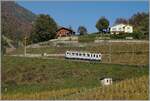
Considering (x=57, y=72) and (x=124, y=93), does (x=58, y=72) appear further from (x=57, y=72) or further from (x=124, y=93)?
(x=124, y=93)

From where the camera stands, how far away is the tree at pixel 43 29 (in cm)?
7689

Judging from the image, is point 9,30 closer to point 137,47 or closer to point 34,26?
point 34,26

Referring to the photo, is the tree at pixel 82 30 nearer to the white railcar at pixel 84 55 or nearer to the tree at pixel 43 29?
the tree at pixel 43 29

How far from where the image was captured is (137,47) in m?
60.4

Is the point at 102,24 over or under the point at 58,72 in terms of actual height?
over

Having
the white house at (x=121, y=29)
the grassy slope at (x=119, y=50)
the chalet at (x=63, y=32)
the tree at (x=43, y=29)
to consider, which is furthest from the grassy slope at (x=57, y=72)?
the chalet at (x=63, y=32)

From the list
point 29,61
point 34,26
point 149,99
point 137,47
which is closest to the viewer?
point 149,99

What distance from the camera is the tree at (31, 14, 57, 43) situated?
7689 cm

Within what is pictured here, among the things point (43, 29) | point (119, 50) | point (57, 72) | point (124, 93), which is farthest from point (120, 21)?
point (124, 93)

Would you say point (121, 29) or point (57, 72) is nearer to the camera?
point (57, 72)

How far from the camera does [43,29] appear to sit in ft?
251

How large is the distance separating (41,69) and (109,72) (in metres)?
7.69

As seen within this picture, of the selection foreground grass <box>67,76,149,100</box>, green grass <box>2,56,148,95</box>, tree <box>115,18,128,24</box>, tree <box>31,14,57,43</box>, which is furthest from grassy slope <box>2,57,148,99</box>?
tree <box>115,18,128,24</box>

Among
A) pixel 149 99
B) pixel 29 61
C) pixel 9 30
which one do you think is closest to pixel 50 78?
pixel 29 61
